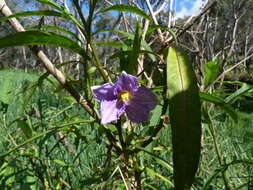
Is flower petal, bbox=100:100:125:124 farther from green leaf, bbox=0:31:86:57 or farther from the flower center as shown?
green leaf, bbox=0:31:86:57

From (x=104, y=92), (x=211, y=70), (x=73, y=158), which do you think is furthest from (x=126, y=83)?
(x=73, y=158)

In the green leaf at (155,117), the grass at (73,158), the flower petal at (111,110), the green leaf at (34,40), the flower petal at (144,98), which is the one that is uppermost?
the green leaf at (34,40)

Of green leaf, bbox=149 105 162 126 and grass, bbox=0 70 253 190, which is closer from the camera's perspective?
green leaf, bbox=149 105 162 126

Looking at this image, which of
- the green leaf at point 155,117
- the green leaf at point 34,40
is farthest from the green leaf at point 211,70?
the green leaf at point 34,40

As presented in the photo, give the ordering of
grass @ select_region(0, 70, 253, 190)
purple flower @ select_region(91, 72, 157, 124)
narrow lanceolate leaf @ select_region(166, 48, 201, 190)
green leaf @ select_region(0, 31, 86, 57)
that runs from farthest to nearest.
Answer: grass @ select_region(0, 70, 253, 190)
purple flower @ select_region(91, 72, 157, 124)
green leaf @ select_region(0, 31, 86, 57)
narrow lanceolate leaf @ select_region(166, 48, 201, 190)

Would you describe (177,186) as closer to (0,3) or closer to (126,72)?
(126,72)

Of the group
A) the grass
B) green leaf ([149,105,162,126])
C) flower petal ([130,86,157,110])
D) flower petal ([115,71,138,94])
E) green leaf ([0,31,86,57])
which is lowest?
the grass

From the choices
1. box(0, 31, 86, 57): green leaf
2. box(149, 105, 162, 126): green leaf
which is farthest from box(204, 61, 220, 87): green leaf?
box(0, 31, 86, 57): green leaf

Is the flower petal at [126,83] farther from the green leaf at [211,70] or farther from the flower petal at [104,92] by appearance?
the green leaf at [211,70]

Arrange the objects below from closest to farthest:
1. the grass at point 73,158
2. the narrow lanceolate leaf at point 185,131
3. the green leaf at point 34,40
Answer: the narrow lanceolate leaf at point 185,131 → the green leaf at point 34,40 → the grass at point 73,158

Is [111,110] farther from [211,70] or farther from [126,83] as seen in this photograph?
[211,70]
